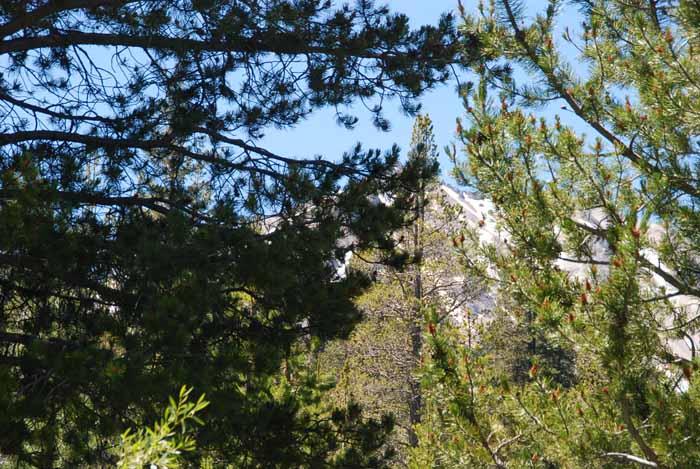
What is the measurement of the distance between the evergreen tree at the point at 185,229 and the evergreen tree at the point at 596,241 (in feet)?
3.48

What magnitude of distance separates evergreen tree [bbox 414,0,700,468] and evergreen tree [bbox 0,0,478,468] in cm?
106

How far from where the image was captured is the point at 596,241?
181 inches

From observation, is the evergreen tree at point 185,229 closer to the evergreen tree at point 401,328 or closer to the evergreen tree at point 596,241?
the evergreen tree at point 596,241

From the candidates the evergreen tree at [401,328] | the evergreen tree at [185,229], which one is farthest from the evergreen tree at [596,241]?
the evergreen tree at [401,328]

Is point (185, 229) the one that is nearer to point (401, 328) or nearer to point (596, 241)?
point (596, 241)

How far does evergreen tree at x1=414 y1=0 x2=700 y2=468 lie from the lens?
12.3ft

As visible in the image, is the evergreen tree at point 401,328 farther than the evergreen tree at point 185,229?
Yes

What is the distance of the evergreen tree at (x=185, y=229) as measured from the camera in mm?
4203

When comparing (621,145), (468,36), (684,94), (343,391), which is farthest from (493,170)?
(343,391)

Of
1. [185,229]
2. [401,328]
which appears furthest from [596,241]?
[401,328]

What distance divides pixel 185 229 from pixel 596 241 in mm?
2516

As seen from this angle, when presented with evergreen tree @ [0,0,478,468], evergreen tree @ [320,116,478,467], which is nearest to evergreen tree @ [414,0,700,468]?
evergreen tree @ [0,0,478,468]

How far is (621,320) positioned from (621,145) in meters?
1.33

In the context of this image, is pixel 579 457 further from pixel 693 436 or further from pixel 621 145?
pixel 621 145
